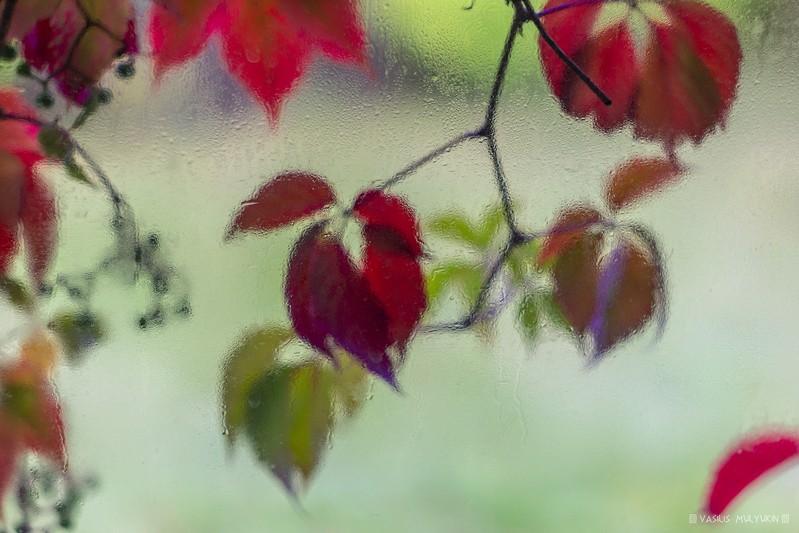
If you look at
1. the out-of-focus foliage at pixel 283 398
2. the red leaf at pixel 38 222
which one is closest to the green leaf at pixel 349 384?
the out-of-focus foliage at pixel 283 398

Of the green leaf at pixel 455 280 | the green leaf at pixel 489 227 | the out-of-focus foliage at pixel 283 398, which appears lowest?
the out-of-focus foliage at pixel 283 398

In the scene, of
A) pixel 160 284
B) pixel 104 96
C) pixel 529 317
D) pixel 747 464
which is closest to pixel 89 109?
pixel 104 96

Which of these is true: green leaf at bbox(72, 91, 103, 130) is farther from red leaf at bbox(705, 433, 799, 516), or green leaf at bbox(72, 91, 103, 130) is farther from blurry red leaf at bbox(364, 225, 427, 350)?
red leaf at bbox(705, 433, 799, 516)

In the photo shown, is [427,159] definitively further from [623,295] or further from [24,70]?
[24,70]

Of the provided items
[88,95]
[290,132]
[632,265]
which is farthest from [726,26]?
[88,95]

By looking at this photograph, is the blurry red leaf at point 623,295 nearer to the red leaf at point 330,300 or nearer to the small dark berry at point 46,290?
Answer: the red leaf at point 330,300

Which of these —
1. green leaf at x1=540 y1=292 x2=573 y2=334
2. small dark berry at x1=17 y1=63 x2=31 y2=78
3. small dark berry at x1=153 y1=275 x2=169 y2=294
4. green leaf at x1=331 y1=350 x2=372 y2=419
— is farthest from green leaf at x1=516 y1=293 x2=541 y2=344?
small dark berry at x1=17 y1=63 x2=31 y2=78
